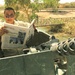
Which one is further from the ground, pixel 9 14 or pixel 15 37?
pixel 9 14

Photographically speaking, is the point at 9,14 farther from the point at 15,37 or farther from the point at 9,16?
the point at 15,37

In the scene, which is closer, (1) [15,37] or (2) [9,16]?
(1) [15,37]

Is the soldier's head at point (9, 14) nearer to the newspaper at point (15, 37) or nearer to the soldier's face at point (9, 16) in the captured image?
the soldier's face at point (9, 16)

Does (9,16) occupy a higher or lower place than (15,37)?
higher

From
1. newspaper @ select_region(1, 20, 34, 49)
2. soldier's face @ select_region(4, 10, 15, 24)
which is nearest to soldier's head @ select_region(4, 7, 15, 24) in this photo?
soldier's face @ select_region(4, 10, 15, 24)

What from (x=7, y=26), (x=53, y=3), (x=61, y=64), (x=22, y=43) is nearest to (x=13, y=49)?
(x=22, y=43)

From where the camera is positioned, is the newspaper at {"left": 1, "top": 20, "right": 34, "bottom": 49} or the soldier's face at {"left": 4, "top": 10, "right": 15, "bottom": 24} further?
Result: the soldier's face at {"left": 4, "top": 10, "right": 15, "bottom": 24}

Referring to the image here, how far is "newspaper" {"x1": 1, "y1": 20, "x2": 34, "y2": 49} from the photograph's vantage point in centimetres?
366

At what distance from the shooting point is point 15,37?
376 centimetres

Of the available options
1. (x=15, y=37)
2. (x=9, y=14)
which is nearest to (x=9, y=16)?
(x=9, y=14)

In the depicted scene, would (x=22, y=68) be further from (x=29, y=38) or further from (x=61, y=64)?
(x=29, y=38)

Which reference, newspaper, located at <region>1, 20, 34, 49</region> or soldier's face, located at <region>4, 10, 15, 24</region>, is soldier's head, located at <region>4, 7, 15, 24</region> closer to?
soldier's face, located at <region>4, 10, 15, 24</region>

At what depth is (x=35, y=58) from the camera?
3.10 metres

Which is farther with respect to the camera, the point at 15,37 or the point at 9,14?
the point at 9,14
